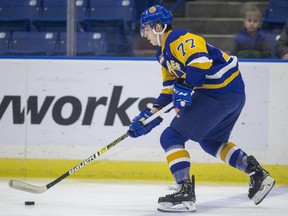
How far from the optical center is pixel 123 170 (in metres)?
5.62

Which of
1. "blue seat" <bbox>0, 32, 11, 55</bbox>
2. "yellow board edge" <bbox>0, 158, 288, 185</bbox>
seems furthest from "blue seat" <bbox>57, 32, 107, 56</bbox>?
"yellow board edge" <bbox>0, 158, 288, 185</bbox>

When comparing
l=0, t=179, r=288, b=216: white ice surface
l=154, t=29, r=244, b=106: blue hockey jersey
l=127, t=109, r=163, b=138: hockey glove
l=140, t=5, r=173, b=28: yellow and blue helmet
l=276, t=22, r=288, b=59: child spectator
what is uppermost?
l=140, t=5, r=173, b=28: yellow and blue helmet

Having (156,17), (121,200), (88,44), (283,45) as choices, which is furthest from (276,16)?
(121,200)

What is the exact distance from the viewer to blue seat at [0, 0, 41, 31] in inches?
228

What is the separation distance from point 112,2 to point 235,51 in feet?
3.12

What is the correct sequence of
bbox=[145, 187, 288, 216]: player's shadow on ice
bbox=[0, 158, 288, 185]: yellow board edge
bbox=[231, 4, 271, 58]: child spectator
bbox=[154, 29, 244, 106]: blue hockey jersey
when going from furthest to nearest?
bbox=[231, 4, 271, 58]: child spectator → bbox=[0, 158, 288, 185]: yellow board edge → bbox=[145, 187, 288, 216]: player's shadow on ice → bbox=[154, 29, 244, 106]: blue hockey jersey

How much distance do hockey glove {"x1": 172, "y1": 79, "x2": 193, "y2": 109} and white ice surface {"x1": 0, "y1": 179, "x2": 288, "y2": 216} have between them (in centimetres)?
60

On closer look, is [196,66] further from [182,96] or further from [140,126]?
[140,126]

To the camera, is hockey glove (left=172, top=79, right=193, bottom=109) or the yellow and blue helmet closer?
hockey glove (left=172, top=79, right=193, bottom=109)

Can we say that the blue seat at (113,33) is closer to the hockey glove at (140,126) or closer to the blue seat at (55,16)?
the blue seat at (55,16)

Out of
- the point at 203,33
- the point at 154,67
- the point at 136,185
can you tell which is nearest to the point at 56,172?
the point at 136,185

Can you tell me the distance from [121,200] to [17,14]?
1.83 m

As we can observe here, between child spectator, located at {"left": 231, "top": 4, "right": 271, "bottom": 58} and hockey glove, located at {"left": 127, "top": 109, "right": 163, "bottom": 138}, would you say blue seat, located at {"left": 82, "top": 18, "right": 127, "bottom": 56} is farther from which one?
hockey glove, located at {"left": 127, "top": 109, "right": 163, "bottom": 138}

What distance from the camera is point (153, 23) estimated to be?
4285 mm
